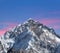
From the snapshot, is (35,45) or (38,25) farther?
(38,25)

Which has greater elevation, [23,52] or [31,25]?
[31,25]

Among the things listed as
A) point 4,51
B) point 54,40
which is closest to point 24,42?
point 54,40

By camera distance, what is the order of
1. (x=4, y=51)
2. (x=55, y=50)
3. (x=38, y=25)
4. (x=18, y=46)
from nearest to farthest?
(x=55, y=50), (x=18, y=46), (x=38, y=25), (x=4, y=51)

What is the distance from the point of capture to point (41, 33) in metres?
150

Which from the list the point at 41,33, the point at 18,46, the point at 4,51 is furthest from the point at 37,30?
the point at 4,51

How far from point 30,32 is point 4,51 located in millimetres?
40760

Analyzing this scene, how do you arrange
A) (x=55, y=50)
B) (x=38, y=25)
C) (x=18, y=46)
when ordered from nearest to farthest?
1. (x=55, y=50)
2. (x=18, y=46)
3. (x=38, y=25)

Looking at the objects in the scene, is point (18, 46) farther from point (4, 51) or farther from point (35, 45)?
point (4, 51)

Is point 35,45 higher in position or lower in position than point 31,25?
lower

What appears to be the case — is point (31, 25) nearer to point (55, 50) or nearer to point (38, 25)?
point (38, 25)

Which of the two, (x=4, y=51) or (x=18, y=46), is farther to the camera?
(x=4, y=51)

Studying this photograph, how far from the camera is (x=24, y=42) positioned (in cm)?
14525

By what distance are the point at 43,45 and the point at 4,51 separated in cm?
4740

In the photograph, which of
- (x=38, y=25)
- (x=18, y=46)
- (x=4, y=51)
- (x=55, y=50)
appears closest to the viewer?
(x=55, y=50)
